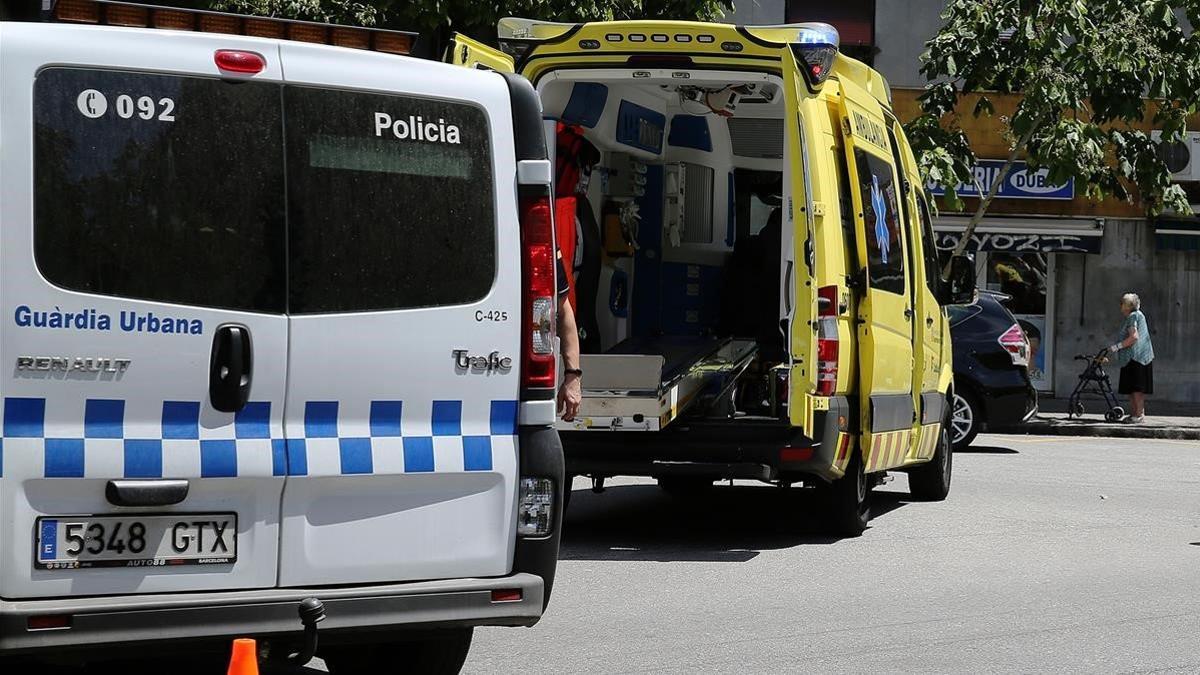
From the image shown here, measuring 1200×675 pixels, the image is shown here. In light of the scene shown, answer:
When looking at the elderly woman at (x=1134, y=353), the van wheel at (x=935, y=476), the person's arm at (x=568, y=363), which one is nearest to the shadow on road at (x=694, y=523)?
the van wheel at (x=935, y=476)

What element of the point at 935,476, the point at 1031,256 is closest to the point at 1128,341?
the point at 1031,256

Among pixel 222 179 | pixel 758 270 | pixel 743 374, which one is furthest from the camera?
pixel 758 270

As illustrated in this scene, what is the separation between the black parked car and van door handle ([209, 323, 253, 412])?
13500mm

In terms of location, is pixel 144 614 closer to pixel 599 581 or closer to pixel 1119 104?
pixel 599 581

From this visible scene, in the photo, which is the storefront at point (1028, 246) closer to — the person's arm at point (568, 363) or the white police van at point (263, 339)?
the person's arm at point (568, 363)

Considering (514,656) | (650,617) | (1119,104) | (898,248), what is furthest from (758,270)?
(1119,104)

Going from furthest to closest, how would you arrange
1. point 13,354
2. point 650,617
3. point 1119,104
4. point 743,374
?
point 1119,104 → point 743,374 → point 650,617 → point 13,354

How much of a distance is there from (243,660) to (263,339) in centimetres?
87

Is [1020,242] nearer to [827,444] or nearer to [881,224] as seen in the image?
[881,224]

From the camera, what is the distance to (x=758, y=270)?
40.5 ft

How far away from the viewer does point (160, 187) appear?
4.96 meters

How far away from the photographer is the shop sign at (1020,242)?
27.0 meters

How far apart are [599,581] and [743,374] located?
2217 mm

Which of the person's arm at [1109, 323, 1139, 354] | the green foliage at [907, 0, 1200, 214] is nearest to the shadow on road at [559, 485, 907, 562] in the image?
the person's arm at [1109, 323, 1139, 354]
